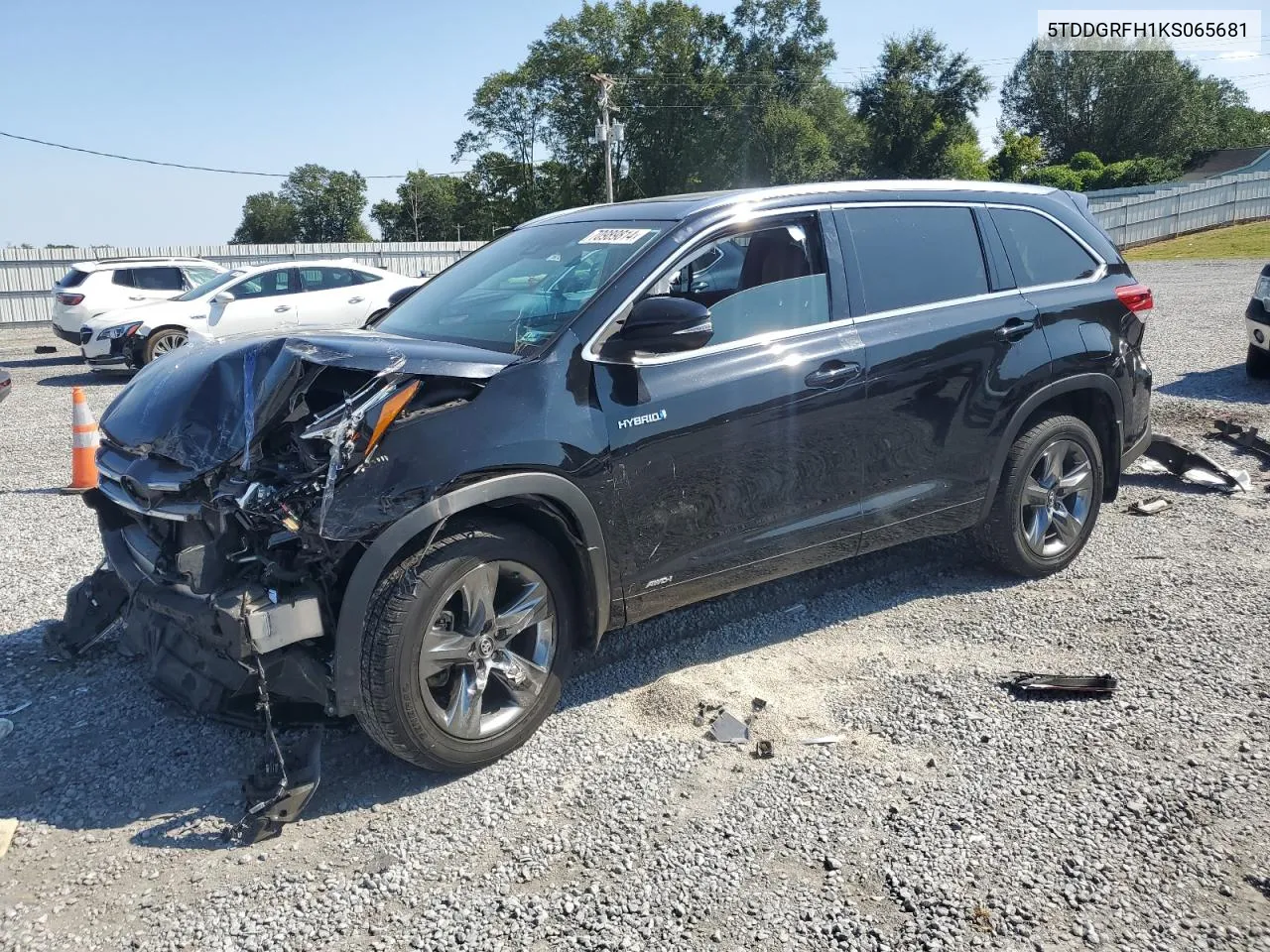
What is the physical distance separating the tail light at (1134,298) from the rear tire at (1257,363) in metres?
6.31

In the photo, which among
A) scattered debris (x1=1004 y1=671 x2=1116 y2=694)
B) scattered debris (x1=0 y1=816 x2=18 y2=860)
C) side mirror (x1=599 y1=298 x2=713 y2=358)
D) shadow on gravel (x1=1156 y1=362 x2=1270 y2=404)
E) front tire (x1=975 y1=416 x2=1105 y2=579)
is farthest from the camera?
shadow on gravel (x1=1156 y1=362 x2=1270 y2=404)

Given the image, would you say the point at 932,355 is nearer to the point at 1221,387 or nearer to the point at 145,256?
the point at 1221,387

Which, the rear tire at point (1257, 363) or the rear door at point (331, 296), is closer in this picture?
the rear tire at point (1257, 363)

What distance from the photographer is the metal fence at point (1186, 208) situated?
34.6 metres

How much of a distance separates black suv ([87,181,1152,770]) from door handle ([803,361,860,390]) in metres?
0.01

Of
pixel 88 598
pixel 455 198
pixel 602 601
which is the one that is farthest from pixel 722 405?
pixel 455 198

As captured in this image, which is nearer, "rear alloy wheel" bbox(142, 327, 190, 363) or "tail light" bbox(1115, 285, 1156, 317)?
"tail light" bbox(1115, 285, 1156, 317)

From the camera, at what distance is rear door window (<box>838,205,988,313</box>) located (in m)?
4.63

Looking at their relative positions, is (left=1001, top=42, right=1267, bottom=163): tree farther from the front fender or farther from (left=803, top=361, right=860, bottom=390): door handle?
the front fender

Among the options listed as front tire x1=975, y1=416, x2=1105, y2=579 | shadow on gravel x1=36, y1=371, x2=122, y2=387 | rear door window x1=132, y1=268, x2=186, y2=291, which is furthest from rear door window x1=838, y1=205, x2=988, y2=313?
rear door window x1=132, y1=268, x2=186, y2=291

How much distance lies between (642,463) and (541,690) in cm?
92

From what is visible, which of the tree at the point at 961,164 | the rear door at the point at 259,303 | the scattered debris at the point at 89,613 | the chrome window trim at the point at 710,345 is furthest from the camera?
the tree at the point at 961,164

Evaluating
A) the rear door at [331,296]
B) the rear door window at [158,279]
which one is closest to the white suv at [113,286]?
the rear door window at [158,279]

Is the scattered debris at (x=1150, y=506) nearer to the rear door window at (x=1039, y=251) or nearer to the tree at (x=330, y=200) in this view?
the rear door window at (x=1039, y=251)
